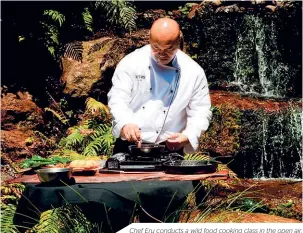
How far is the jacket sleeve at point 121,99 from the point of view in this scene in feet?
14.5

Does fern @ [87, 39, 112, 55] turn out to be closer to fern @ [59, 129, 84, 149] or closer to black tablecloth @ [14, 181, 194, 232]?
fern @ [59, 129, 84, 149]

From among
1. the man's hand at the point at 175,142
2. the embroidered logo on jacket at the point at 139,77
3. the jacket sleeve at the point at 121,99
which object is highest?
the embroidered logo on jacket at the point at 139,77

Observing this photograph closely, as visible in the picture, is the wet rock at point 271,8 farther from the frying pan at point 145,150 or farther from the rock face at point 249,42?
the frying pan at point 145,150

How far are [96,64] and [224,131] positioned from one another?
2.48m

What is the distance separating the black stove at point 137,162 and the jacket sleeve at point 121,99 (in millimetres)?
485

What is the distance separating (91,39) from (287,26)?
4.17 m

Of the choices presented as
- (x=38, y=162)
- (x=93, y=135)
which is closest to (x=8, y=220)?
(x=38, y=162)

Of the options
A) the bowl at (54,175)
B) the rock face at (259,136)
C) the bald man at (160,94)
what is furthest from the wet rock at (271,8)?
the bowl at (54,175)

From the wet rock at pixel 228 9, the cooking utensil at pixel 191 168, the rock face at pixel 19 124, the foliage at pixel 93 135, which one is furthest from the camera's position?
the wet rock at pixel 228 9

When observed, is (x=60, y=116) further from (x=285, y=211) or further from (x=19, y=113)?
(x=285, y=211)

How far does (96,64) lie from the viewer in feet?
35.2

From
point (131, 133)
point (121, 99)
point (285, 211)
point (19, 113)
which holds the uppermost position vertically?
point (121, 99)

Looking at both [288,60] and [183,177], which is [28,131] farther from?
[183,177]

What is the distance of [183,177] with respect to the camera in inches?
141
